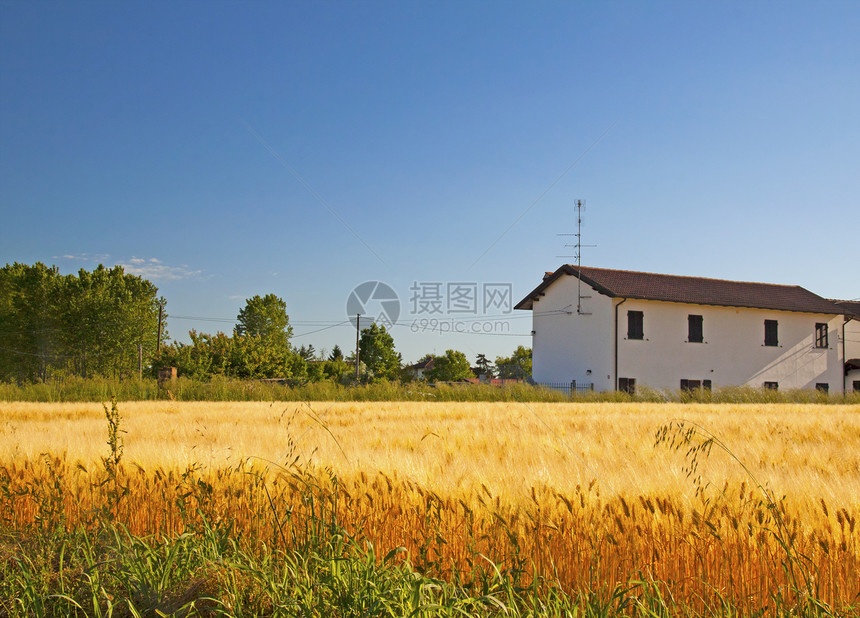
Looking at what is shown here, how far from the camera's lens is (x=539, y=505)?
3.25 m

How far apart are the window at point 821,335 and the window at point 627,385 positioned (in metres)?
15.2

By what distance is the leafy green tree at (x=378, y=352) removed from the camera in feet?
163

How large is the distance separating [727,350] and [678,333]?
359 cm

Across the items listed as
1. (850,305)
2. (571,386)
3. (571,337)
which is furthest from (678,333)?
(850,305)

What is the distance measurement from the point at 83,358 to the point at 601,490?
52.4 metres

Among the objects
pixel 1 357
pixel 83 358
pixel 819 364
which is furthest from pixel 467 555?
pixel 1 357

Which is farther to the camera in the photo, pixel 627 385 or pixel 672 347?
pixel 672 347

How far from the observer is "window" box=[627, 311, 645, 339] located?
32812 mm

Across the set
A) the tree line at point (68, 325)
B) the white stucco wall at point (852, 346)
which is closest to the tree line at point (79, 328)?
the tree line at point (68, 325)

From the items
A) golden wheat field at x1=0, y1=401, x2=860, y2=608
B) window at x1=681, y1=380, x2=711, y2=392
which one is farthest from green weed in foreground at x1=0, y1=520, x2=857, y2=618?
window at x1=681, y1=380, x2=711, y2=392

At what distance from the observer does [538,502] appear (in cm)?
325

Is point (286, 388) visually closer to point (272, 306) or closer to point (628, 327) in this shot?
point (628, 327)

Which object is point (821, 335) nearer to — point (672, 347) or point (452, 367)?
point (672, 347)

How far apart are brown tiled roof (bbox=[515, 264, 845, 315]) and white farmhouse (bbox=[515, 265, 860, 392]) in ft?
0.26
